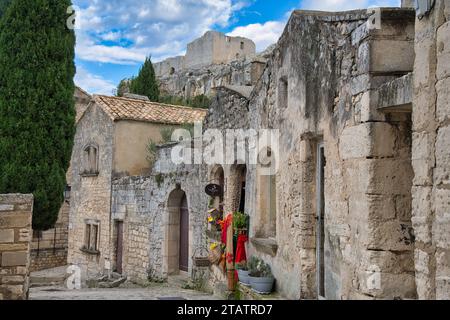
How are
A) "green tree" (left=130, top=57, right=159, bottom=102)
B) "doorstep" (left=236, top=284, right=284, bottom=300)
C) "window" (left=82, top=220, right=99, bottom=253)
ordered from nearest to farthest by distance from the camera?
"doorstep" (left=236, top=284, right=284, bottom=300) → "window" (left=82, top=220, right=99, bottom=253) → "green tree" (left=130, top=57, right=159, bottom=102)

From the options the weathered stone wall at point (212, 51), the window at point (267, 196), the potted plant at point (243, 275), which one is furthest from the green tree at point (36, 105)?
the weathered stone wall at point (212, 51)

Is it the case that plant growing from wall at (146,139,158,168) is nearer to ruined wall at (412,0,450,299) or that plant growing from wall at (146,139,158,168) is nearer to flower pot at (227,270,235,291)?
flower pot at (227,270,235,291)

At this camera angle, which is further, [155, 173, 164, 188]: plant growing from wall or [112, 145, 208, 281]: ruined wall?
[155, 173, 164, 188]: plant growing from wall

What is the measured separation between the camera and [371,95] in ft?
13.1

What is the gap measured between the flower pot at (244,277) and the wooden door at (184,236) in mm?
5567

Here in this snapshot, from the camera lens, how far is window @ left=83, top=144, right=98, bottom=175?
17.6 metres

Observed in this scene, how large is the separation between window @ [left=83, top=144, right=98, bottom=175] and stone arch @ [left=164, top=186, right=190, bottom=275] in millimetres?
5234

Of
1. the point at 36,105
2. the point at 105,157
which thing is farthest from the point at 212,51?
the point at 36,105

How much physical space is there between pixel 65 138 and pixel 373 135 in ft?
43.7

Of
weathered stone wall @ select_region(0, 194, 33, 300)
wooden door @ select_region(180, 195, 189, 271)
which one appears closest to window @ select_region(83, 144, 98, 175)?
wooden door @ select_region(180, 195, 189, 271)

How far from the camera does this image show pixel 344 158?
4445 mm

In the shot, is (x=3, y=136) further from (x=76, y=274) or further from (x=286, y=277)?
(x=286, y=277)
